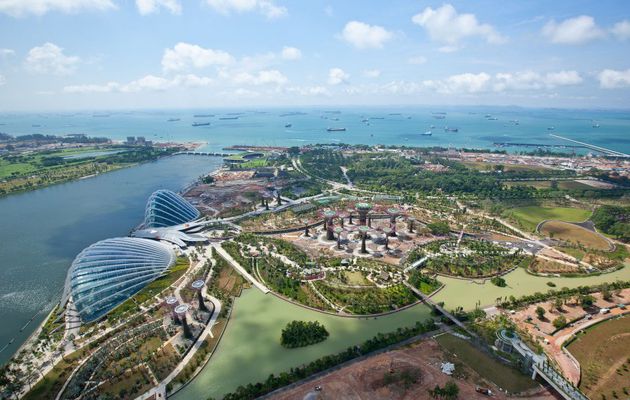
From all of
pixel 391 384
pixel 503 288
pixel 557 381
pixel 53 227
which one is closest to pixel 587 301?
pixel 503 288

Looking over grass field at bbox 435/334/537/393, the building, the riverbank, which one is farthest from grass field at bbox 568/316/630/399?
the riverbank

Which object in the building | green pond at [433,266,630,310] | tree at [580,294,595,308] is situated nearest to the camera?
tree at [580,294,595,308]

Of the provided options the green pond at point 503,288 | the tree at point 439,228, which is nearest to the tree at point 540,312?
the green pond at point 503,288

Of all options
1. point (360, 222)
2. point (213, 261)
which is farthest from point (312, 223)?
point (213, 261)

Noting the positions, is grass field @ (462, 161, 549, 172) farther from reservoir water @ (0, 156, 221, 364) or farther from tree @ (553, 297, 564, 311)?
reservoir water @ (0, 156, 221, 364)

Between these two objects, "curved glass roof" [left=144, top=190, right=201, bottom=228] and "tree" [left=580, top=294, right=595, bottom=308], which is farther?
"curved glass roof" [left=144, top=190, right=201, bottom=228]

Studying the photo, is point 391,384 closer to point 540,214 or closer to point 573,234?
point 573,234
